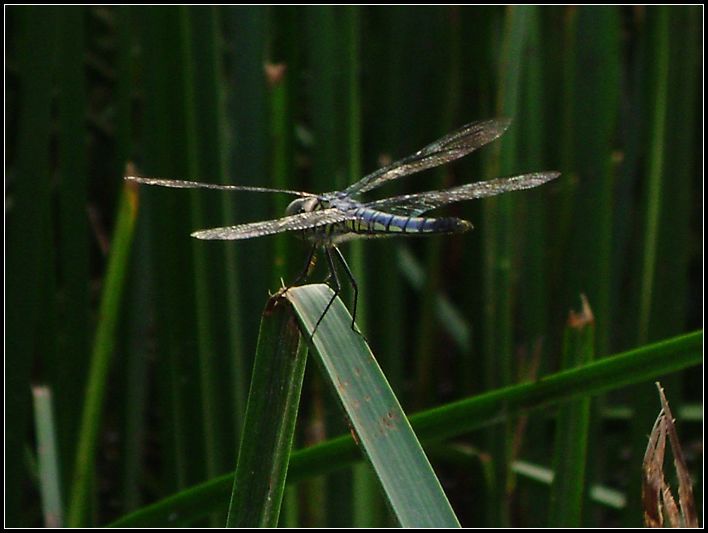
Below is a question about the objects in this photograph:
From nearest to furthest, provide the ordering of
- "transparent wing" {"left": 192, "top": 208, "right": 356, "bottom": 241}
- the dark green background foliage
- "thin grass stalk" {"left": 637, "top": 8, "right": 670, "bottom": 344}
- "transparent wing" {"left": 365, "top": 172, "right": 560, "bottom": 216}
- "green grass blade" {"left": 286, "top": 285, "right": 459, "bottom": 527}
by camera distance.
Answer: "green grass blade" {"left": 286, "top": 285, "right": 459, "bottom": 527}, "transparent wing" {"left": 192, "top": 208, "right": 356, "bottom": 241}, "transparent wing" {"left": 365, "top": 172, "right": 560, "bottom": 216}, the dark green background foliage, "thin grass stalk" {"left": 637, "top": 8, "right": 670, "bottom": 344}

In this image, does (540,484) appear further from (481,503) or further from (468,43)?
(468,43)

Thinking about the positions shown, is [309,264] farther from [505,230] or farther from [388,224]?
[505,230]

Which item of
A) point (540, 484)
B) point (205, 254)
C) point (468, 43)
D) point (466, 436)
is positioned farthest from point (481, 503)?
point (468, 43)

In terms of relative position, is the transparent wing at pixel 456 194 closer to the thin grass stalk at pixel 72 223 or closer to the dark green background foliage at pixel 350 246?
the dark green background foliage at pixel 350 246

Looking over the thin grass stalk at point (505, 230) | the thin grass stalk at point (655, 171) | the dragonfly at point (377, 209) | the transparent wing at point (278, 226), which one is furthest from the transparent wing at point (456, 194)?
the thin grass stalk at point (655, 171)

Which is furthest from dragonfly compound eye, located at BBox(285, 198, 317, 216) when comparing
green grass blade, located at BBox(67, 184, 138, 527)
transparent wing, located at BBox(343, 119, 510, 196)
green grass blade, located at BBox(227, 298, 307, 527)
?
green grass blade, located at BBox(227, 298, 307, 527)

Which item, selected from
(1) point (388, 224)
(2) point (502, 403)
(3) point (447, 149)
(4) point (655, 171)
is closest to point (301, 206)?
(1) point (388, 224)

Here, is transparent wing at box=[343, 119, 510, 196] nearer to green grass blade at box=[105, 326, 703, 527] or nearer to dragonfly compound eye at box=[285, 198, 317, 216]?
dragonfly compound eye at box=[285, 198, 317, 216]
